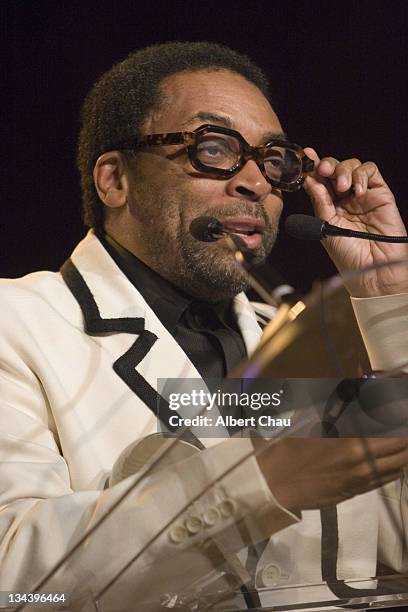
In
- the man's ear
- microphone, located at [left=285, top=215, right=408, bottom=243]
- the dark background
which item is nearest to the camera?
microphone, located at [left=285, top=215, right=408, bottom=243]

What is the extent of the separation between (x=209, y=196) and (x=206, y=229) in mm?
64

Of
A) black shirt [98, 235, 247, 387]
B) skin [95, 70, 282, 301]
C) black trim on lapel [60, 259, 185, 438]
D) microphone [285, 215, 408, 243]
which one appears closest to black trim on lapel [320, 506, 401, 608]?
black trim on lapel [60, 259, 185, 438]

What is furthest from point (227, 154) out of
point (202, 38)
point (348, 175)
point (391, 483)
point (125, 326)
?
point (391, 483)

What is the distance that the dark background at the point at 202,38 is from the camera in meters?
1.84

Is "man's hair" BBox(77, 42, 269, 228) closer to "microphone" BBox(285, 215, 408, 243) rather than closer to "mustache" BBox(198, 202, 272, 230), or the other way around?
"mustache" BBox(198, 202, 272, 230)

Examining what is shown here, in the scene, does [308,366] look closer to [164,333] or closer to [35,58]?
[164,333]

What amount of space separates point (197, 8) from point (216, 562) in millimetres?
1553

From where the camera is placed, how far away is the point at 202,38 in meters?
1.95

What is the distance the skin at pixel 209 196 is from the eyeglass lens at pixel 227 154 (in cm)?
3

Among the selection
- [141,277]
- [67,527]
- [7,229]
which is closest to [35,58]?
[7,229]

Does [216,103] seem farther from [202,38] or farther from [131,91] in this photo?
[202,38]

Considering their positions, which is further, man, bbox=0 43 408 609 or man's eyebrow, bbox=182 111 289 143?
man's eyebrow, bbox=182 111 289 143

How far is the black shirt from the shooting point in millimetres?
1501

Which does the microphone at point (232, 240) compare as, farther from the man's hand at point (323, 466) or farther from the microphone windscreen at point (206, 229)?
the man's hand at point (323, 466)
